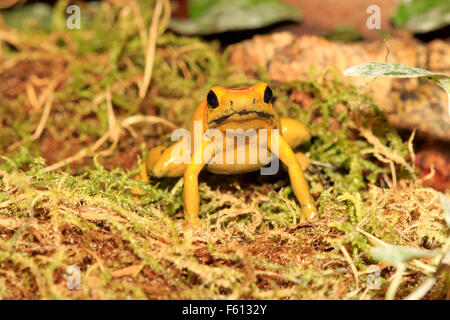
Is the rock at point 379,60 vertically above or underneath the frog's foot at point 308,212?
above

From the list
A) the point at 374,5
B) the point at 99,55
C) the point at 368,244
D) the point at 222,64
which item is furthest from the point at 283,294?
the point at 374,5

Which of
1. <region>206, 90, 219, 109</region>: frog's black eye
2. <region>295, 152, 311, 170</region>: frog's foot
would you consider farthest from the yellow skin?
<region>295, 152, 311, 170</region>: frog's foot

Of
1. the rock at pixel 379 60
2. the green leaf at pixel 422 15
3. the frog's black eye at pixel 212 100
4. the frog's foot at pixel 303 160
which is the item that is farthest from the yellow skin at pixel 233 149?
the green leaf at pixel 422 15

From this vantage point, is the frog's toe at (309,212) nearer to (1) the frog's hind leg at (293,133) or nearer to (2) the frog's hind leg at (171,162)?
(1) the frog's hind leg at (293,133)

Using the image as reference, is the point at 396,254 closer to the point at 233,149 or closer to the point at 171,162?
the point at 233,149

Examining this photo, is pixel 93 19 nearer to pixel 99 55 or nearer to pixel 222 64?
pixel 99 55

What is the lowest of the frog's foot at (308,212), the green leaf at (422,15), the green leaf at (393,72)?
the frog's foot at (308,212)

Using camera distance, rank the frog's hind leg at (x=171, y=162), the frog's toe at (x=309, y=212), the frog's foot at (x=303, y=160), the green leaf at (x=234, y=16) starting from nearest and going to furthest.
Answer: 1. the frog's toe at (x=309, y=212)
2. the frog's hind leg at (x=171, y=162)
3. the frog's foot at (x=303, y=160)
4. the green leaf at (x=234, y=16)

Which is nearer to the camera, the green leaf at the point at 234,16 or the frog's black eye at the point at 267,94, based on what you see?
the frog's black eye at the point at 267,94

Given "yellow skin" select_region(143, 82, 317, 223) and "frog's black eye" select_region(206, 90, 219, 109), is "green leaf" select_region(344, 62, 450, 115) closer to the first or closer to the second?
"yellow skin" select_region(143, 82, 317, 223)
